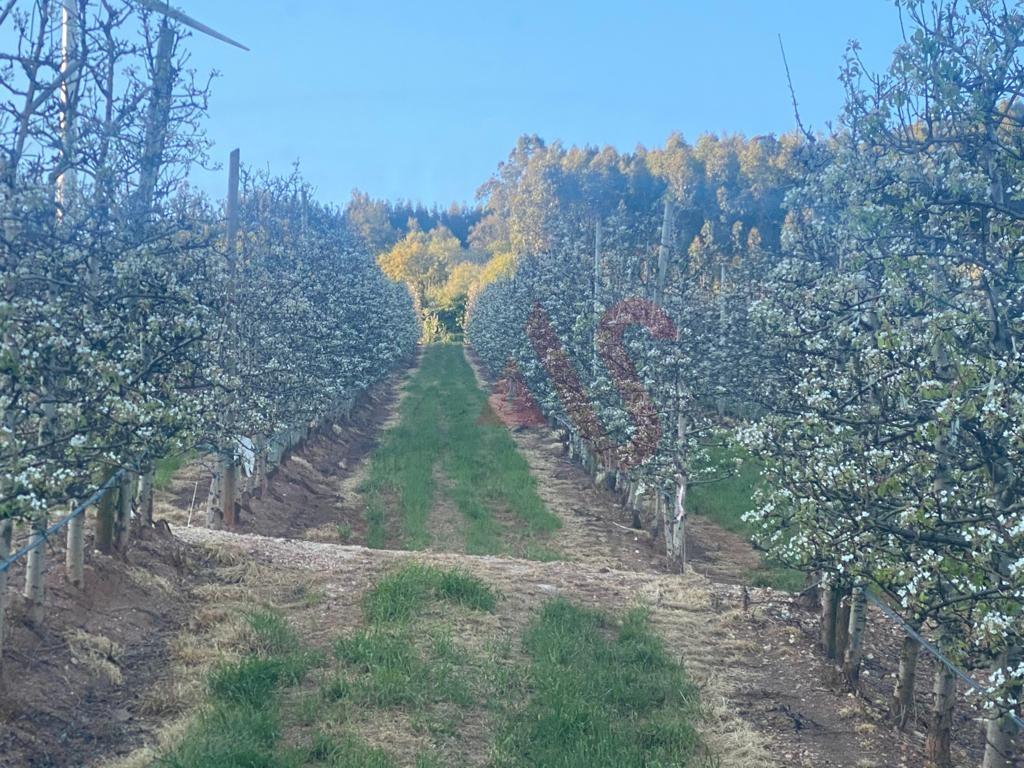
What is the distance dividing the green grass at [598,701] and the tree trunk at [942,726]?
1834 millimetres

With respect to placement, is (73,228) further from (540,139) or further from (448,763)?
(540,139)

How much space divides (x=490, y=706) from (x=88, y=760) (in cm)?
301

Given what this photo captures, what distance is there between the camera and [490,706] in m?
7.41

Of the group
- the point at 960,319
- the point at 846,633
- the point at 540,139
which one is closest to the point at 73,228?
the point at 960,319

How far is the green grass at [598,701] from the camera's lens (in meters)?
6.58

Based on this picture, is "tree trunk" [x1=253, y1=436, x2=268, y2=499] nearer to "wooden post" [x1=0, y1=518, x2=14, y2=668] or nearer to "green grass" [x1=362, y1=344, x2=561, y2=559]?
"green grass" [x1=362, y1=344, x2=561, y2=559]

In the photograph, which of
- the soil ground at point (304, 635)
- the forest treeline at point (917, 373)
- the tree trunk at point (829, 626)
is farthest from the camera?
the tree trunk at point (829, 626)

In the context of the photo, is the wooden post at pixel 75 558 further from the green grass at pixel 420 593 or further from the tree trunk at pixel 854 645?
the tree trunk at pixel 854 645

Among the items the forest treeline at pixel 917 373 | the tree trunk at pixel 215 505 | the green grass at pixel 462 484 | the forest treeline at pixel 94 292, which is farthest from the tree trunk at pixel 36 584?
the green grass at pixel 462 484

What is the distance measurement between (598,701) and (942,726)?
272cm

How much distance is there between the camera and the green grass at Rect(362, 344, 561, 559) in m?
17.8

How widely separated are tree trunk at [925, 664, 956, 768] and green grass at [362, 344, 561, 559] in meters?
9.35

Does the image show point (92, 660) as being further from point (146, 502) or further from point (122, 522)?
point (146, 502)

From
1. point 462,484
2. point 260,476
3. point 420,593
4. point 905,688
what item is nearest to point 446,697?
point 420,593
